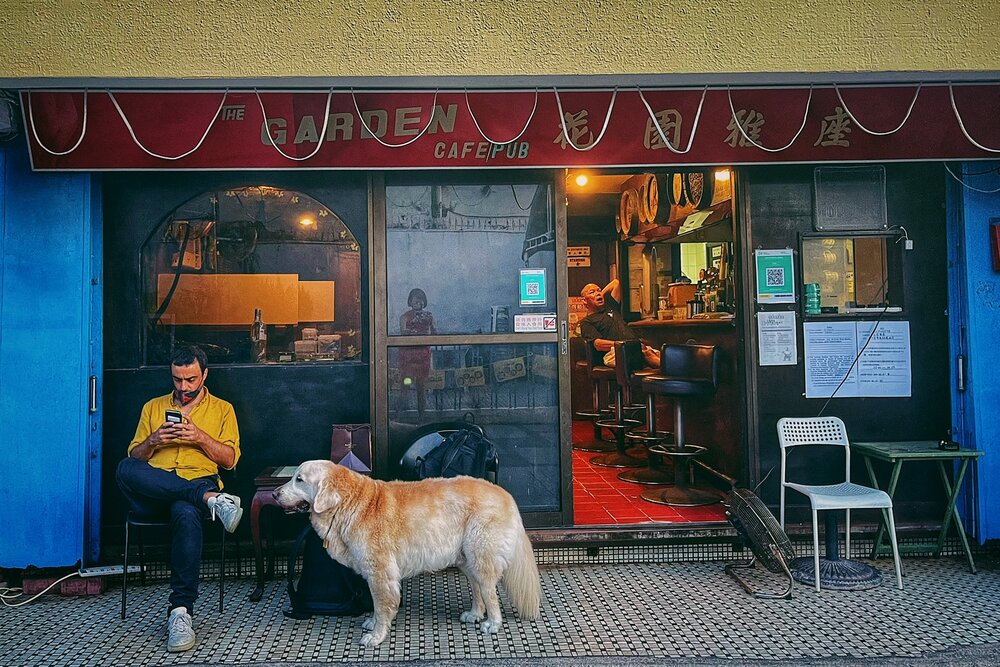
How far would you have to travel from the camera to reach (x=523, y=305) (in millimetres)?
5316

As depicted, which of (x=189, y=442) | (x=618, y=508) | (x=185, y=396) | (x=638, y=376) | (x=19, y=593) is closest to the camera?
(x=189, y=442)

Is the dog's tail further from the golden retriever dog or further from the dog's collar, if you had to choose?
the dog's collar

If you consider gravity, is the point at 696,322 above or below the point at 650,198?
below

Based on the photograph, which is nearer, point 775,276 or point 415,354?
point 415,354

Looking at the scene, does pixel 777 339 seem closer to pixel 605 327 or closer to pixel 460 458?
pixel 460 458

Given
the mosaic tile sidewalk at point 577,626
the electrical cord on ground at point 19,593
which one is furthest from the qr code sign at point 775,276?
the electrical cord on ground at point 19,593

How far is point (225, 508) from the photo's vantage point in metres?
4.13

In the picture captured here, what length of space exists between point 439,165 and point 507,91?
0.68 m

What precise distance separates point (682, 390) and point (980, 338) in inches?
91.6

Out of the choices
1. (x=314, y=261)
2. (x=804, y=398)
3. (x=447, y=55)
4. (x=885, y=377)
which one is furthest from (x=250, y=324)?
(x=885, y=377)

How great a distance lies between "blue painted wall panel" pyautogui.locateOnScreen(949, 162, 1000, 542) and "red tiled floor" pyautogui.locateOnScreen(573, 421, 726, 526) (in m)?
1.85

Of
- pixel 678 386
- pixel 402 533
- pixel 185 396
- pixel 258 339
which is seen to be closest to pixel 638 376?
pixel 678 386

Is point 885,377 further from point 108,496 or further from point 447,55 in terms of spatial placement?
point 108,496

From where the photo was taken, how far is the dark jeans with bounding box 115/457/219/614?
4074 mm
